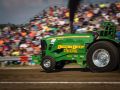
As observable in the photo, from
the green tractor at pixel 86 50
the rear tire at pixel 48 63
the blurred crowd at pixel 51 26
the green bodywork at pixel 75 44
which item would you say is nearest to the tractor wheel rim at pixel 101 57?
the green tractor at pixel 86 50

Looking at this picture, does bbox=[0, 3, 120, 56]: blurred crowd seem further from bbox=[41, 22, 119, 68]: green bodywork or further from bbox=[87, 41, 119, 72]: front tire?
bbox=[87, 41, 119, 72]: front tire

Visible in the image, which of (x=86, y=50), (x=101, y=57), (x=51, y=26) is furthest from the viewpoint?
(x=51, y=26)

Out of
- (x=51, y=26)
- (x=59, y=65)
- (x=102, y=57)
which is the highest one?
(x=51, y=26)

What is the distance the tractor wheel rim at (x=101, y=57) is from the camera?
10.7 m

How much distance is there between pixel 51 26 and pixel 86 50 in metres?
7.59

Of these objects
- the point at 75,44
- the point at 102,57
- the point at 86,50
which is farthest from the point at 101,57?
the point at 75,44

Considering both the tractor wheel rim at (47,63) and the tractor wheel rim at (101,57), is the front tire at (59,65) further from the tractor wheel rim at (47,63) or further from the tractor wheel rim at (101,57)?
the tractor wheel rim at (101,57)

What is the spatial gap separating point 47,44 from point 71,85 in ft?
17.6

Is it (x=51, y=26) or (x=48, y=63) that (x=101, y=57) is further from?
(x=51, y=26)

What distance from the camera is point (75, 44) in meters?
11.6

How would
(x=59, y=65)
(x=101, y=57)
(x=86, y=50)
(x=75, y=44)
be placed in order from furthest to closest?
1. (x=59, y=65)
2. (x=75, y=44)
3. (x=86, y=50)
4. (x=101, y=57)

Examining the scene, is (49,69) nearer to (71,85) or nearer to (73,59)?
(73,59)

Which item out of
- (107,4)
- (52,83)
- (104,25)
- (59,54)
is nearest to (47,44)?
(59,54)

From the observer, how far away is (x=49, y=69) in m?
11.8
